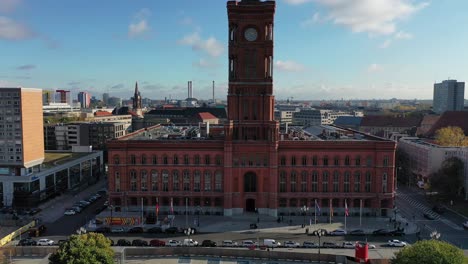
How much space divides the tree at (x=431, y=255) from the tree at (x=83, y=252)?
1397 inches

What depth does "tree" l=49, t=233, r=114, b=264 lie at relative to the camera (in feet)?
167

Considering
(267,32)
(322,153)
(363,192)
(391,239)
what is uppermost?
(267,32)

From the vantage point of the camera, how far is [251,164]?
9300 cm

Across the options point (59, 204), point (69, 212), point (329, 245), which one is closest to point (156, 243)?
point (329, 245)

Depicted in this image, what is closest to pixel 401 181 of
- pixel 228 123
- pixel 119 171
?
pixel 228 123

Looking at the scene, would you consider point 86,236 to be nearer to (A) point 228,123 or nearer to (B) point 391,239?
(A) point 228,123

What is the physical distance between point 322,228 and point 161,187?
117 ft

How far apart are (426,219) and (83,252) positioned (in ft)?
240

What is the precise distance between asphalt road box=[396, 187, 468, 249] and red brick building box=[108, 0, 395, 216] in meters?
8.12

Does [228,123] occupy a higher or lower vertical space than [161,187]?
higher

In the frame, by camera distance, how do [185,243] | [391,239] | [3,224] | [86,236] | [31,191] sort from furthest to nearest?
[31,191] < [3,224] < [391,239] < [185,243] < [86,236]

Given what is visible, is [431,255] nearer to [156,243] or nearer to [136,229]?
[156,243]

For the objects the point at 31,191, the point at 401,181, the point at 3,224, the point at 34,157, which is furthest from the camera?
the point at 401,181

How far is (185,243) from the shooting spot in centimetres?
7412
